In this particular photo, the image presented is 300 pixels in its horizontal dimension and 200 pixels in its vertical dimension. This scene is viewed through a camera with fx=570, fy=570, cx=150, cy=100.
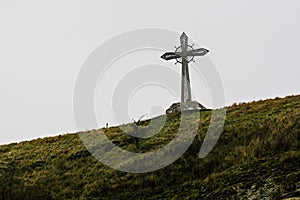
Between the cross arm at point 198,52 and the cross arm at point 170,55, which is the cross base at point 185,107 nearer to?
the cross arm at point 170,55

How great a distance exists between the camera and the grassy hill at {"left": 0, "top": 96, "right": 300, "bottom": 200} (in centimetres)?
1867

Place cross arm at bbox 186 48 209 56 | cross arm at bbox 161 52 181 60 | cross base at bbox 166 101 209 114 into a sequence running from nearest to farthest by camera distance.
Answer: cross base at bbox 166 101 209 114 → cross arm at bbox 186 48 209 56 → cross arm at bbox 161 52 181 60

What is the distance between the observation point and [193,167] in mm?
23516

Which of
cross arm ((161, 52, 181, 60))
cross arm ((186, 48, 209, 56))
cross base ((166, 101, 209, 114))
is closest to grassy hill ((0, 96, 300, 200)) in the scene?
cross base ((166, 101, 209, 114))

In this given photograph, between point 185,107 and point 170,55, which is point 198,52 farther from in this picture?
point 185,107

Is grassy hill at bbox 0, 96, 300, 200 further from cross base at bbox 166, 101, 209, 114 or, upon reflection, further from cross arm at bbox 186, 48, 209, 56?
cross arm at bbox 186, 48, 209, 56

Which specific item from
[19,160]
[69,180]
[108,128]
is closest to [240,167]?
[69,180]

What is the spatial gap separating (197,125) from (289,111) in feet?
16.6

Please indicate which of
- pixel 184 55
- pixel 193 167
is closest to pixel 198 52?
pixel 184 55

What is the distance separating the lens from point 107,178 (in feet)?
81.7

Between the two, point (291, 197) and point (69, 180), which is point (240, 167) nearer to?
point (291, 197)

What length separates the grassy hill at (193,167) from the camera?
18672 millimetres

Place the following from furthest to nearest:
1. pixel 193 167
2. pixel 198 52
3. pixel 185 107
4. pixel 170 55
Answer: pixel 170 55 < pixel 198 52 < pixel 185 107 < pixel 193 167

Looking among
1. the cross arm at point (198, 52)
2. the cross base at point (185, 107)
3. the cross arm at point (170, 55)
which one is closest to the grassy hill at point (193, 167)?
the cross base at point (185, 107)
